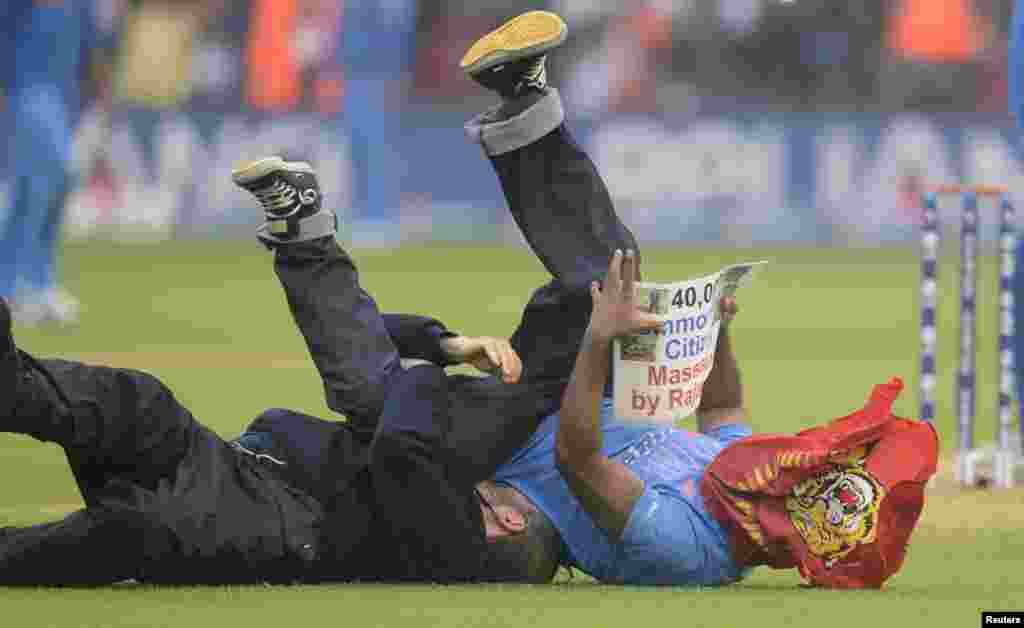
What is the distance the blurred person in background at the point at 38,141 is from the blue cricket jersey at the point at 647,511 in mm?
10409

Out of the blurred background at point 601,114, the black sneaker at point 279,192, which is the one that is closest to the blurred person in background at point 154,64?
the blurred background at point 601,114

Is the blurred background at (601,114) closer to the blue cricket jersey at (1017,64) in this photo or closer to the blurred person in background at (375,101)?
the blurred person in background at (375,101)

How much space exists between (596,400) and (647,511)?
369mm

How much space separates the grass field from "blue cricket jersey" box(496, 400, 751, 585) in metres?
0.09

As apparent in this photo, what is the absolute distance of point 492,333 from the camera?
15.5 m

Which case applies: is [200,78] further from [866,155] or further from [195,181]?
[866,155]

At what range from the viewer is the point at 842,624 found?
5742mm

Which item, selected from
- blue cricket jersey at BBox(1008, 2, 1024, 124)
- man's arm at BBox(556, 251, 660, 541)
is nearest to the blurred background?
blue cricket jersey at BBox(1008, 2, 1024, 124)

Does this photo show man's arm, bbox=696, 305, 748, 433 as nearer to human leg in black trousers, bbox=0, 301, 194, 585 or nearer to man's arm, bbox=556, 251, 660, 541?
man's arm, bbox=556, 251, 660, 541

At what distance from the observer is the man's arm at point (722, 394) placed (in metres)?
6.90

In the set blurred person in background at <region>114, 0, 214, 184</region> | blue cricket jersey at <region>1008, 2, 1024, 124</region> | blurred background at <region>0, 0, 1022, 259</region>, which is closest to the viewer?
blue cricket jersey at <region>1008, 2, 1024, 124</region>

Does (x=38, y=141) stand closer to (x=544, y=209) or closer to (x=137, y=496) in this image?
(x=544, y=209)

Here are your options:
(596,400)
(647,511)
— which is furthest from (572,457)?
(647,511)

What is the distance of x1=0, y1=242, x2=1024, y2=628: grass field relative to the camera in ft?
19.4
